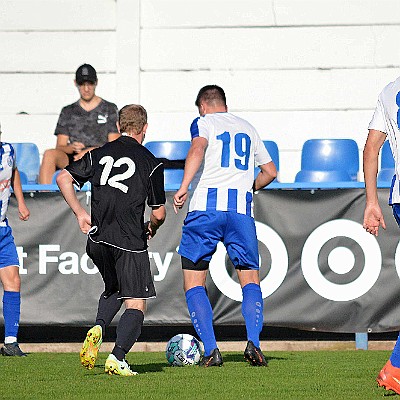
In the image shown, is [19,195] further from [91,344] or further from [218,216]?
[91,344]

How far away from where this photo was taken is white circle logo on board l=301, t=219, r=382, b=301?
32.1 ft

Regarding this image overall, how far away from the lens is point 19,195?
9.48 m

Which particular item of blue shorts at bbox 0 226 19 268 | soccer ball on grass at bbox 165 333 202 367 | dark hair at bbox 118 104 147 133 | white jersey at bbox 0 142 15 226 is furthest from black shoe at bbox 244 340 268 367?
white jersey at bbox 0 142 15 226

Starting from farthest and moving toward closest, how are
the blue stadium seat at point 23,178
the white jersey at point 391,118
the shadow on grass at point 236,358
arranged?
the blue stadium seat at point 23,178, the shadow on grass at point 236,358, the white jersey at point 391,118

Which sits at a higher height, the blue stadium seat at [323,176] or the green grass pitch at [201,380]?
the blue stadium seat at [323,176]

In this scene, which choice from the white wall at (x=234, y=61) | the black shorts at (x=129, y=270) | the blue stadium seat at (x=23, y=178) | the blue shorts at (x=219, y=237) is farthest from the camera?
the white wall at (x=234, y=61)

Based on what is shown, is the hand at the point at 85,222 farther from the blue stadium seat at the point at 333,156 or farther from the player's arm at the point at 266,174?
the blue stadium seat at the point at 333,156

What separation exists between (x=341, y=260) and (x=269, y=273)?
65 centimetres

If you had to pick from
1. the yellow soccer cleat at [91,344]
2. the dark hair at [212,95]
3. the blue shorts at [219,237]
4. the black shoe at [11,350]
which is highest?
the dark hair at [212,95]

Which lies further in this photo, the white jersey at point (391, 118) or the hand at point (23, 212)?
the hand at point (23, 212)

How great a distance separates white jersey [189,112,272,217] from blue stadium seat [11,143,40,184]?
4.32 meters

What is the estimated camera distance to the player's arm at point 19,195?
30.9 feet

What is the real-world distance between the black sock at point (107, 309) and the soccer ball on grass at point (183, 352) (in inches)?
29.8

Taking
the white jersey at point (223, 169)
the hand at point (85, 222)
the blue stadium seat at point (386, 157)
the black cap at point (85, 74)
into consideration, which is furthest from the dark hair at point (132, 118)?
the blue stadium seat at point (386, 157)
